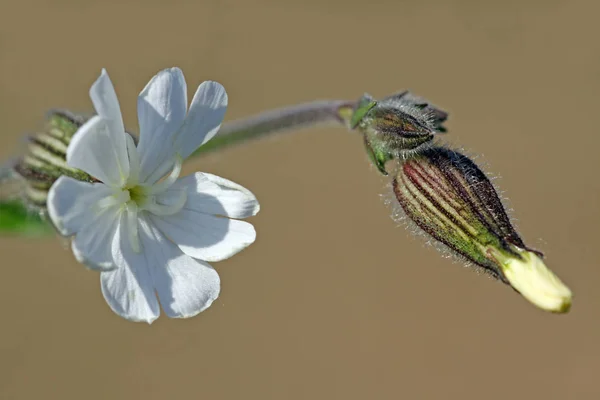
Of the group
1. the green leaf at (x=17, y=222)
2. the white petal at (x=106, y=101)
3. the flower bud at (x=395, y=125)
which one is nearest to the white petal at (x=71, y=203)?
Result: the white petal at (x=106, y=101)

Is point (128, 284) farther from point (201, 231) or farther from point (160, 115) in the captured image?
point (160, 115)

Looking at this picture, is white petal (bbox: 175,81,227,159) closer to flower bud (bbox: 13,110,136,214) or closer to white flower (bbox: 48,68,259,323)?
white flower (bbox: 48,68,259,323)

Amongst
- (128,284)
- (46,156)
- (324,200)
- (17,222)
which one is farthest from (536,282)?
(324,200)

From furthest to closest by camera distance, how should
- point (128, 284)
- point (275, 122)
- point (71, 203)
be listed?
point (275, 122) → point (128, 284) → point (71, 203)

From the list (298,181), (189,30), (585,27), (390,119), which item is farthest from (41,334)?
(585,27)

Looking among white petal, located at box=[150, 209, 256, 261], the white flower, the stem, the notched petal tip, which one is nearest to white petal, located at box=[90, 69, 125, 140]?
the white flower
